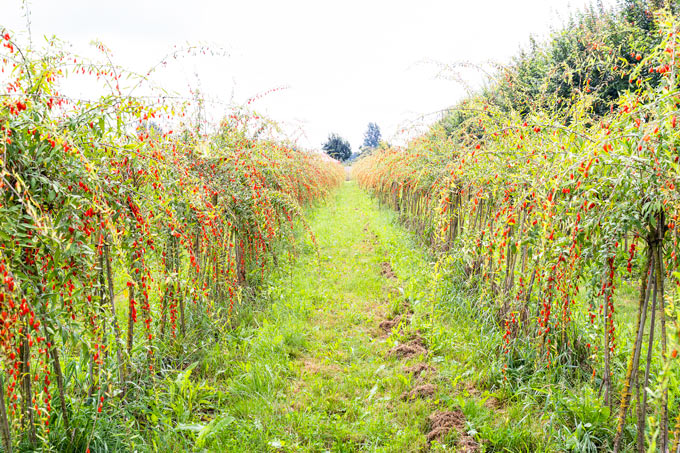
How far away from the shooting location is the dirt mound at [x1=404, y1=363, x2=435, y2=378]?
3631 millimetres

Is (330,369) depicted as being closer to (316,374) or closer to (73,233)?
(316,374)

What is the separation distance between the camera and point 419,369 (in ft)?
12.1

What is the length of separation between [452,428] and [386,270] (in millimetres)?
3880

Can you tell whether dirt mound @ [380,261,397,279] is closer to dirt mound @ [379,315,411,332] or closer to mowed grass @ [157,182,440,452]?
mowed grass @ [157,182,440,452]

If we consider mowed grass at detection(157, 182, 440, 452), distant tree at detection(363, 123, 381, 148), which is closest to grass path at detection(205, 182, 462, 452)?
mowed grass at detection(157, 182, 440, 452)

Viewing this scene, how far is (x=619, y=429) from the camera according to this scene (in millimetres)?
2303

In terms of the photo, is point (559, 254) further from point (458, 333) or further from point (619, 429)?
point (458, 333)

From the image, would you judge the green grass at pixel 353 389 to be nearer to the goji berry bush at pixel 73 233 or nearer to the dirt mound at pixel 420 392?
the dirt mound at pixel 420 392

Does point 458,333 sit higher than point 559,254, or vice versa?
point 559,254

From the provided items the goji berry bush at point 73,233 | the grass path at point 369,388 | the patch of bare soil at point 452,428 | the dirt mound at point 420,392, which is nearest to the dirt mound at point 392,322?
the grass path at point 369,388

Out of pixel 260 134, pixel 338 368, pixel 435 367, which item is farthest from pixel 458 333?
pixel 260 134

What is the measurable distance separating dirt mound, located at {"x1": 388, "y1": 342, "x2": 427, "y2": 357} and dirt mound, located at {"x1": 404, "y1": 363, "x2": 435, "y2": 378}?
198mm

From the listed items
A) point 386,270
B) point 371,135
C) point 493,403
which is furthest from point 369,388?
point 371,135

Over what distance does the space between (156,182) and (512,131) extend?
2.65 metres
